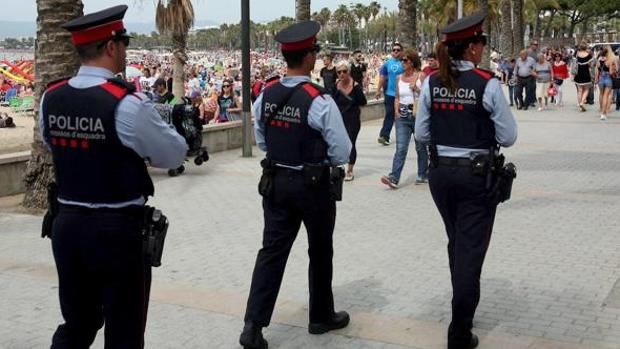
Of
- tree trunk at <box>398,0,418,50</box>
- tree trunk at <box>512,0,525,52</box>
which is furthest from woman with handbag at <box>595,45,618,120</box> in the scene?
tree trunk at <box>512,0,525,52</box>

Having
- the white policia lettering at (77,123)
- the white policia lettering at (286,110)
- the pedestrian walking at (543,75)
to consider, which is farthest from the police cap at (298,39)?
the pedestrian walking at (543,75)

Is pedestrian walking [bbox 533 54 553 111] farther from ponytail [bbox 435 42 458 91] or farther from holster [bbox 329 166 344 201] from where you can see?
holster [bbox 329 166 344 201]

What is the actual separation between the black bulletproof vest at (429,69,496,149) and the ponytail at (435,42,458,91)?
0.09ft

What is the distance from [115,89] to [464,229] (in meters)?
2.12

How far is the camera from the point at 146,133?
126 inches

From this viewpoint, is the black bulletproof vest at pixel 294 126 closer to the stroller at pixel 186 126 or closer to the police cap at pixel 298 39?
the police cap at pixel 298 39

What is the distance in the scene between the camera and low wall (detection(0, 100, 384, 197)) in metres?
9.77

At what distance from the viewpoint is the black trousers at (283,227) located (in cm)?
445

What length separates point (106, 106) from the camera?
317 cm

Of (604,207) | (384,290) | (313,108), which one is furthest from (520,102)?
(313,108)

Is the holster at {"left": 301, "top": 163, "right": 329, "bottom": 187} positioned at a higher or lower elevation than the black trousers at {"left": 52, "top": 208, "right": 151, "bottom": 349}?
higher

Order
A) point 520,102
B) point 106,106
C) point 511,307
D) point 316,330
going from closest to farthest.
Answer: point 106,106, point 316,330, point 511,307, point 520,102

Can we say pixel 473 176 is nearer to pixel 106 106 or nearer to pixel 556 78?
pixel 106 106

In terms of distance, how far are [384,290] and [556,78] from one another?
17902 mm
